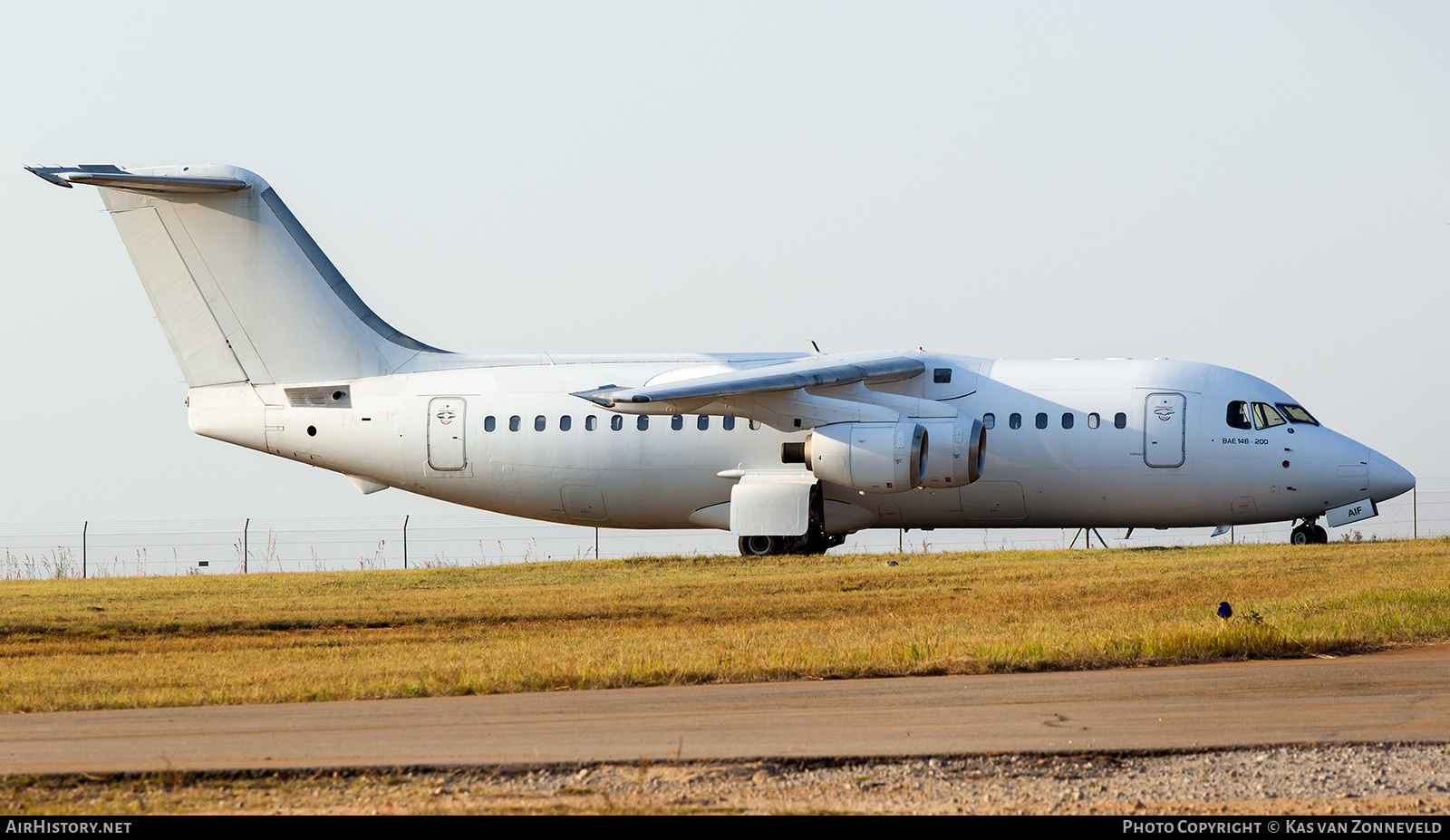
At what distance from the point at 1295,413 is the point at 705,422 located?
9991 millimetres

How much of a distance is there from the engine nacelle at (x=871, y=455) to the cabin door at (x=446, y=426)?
656 cm

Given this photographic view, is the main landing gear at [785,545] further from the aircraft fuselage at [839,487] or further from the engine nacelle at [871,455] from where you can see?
the engine nacelle at [871,455]

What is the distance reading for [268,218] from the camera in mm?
25047

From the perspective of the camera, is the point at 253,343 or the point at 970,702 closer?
the point at 970,702

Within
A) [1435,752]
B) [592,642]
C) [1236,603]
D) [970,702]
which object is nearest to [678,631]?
[592,642]

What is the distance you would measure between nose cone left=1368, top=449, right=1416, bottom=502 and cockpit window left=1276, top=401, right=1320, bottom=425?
1105mm

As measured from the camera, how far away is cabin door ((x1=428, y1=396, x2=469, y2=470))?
25.1 meters

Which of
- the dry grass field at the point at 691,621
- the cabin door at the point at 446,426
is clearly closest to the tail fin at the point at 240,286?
the cabin door at the point at 446,426

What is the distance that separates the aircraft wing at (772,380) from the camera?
69.6 ft

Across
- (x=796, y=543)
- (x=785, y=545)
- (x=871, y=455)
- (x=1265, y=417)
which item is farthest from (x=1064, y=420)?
(x=785, y=545)

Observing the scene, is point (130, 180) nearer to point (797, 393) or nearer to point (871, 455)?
point (797, 393)
